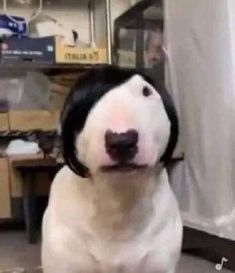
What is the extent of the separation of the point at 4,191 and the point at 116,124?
1.49m

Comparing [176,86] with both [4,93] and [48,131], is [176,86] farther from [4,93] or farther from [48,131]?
[4,93]

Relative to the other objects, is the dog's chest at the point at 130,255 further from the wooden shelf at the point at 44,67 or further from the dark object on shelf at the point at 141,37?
the wooden shelf at the point at 44,67

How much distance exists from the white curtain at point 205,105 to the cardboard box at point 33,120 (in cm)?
57

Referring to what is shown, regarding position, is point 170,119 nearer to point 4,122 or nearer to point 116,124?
point 116,124

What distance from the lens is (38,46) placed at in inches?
89.1

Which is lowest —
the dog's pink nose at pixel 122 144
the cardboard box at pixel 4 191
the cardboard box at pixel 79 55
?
the cardboard box at pixel 4 191

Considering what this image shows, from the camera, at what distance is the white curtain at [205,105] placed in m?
1.56

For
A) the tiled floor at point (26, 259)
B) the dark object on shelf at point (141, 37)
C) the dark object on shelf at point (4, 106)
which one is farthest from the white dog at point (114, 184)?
the dark object on shelf at point (4, 106)

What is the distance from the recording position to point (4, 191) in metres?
2.19

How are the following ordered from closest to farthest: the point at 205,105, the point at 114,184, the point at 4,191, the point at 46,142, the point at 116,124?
the point at 116,124 → the point at 114,184 → the point at 205,105 → the point at 4,191 → the point at 46,142

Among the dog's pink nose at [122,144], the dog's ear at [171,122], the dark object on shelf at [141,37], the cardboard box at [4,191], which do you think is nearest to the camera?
the dog's pink nose at [122,144]

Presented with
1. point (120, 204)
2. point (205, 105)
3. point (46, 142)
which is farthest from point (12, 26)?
point (120, 204)

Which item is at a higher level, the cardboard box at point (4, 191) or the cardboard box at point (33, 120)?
the cardboard box at point (33, 120)

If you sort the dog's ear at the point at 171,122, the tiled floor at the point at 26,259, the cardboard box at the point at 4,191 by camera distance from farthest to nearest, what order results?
the cardboard box at the point at 4,191, the tiled floor at the point at 26,259, the dog's ear at the point at 171,122
